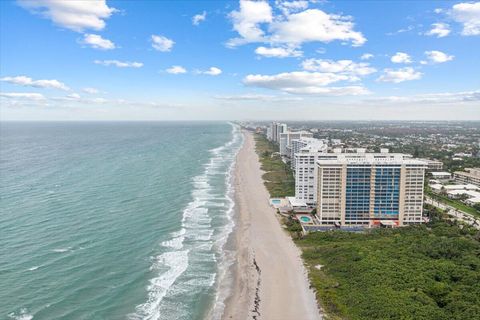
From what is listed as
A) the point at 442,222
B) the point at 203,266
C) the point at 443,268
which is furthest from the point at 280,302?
the point at 442,222

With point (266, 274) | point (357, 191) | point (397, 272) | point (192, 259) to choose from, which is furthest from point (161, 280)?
point (357, 191)

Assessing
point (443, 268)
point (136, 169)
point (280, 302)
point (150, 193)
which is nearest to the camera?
point (280, 302)

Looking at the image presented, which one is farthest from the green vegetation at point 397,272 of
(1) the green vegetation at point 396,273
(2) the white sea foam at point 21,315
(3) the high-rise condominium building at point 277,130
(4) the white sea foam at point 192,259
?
(3) the high-rise condominium building at point 277,130

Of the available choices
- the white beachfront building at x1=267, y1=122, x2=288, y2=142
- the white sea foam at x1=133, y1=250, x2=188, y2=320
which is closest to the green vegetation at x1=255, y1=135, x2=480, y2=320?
the white sea foam at x1=133, y1=250, x2=188, y2=320

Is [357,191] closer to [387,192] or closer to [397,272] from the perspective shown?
[387,192]

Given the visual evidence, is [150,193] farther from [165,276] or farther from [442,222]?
[442,222]

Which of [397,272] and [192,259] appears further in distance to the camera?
[192,259]

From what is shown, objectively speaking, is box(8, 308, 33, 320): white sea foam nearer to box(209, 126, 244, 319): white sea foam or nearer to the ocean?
A: the ocean
